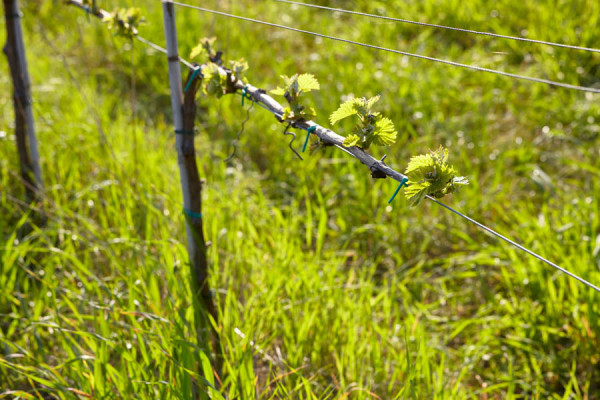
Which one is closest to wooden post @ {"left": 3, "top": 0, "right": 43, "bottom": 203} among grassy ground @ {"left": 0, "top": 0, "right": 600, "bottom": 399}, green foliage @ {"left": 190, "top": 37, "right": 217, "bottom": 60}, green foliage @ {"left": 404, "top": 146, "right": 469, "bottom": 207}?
grassy ground @ {"left": 0, "top": 0, "right": 600, "bottom": 399}

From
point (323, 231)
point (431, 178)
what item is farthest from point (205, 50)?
point (323, 231)

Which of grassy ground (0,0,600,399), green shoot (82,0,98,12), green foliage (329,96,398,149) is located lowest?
grassy ground (0,0,600,399)

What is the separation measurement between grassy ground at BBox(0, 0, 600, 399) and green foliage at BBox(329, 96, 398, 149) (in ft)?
1.18

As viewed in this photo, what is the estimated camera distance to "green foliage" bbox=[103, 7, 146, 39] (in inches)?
62.1

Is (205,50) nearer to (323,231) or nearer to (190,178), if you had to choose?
(190,178)

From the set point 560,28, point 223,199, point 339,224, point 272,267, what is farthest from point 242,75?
point 560,28

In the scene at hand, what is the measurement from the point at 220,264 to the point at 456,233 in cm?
106

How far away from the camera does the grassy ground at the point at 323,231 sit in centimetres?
162

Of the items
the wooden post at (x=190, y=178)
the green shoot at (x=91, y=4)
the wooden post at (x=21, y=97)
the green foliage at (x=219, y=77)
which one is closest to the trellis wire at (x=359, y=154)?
the green foliage at (x=219, y=77)

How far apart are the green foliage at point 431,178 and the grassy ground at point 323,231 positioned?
1.25ft

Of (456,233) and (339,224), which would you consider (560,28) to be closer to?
(456,233)

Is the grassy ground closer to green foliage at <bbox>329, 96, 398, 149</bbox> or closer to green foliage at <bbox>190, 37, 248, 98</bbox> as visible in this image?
green foliage at <bbox>329, 96, 398, 149</bbox>

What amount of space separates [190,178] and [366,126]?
0.69 m

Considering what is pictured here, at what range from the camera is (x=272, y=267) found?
6.40 ft
